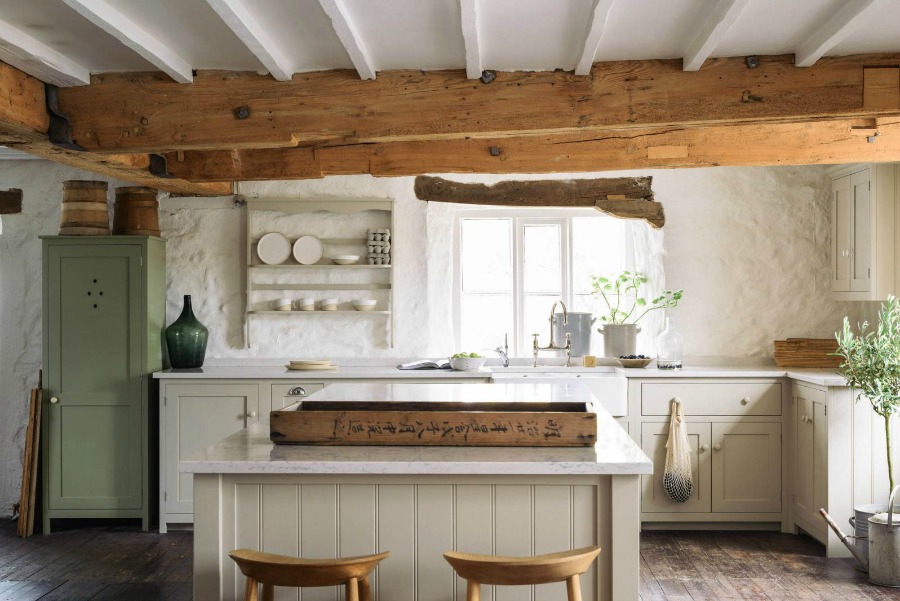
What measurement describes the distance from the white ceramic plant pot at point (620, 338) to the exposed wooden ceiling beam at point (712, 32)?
9.00 ft

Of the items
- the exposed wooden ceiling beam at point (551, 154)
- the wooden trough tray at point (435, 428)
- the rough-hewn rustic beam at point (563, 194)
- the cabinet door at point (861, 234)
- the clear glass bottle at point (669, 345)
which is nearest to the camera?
the wooden trough tray at point (435, 428)

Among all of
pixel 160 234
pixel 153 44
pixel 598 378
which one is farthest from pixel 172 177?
pixel 598 378

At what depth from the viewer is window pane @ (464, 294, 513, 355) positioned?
619cm

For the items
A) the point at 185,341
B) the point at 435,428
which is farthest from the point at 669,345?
the point at 435,428

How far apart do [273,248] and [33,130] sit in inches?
96.4

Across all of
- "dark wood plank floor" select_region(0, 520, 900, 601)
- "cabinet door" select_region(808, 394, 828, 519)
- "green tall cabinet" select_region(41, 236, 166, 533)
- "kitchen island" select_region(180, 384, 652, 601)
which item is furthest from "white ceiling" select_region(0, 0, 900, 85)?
"dark wood plank floor" select_region(0, 520, 900, 601)

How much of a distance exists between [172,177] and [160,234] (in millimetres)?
1087

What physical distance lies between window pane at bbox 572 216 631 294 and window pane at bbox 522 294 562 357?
0.23 meters

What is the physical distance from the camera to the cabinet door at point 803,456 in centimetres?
491

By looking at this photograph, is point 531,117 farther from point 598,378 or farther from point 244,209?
point 244,209

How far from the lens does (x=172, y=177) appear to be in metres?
4.90

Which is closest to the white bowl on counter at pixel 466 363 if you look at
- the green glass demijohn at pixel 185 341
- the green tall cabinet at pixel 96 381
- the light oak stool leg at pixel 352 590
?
the green glass demijohn at pixel 185 341

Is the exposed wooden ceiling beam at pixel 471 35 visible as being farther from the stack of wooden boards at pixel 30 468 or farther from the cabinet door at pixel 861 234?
the stack of wooden boards at pixel 30 468

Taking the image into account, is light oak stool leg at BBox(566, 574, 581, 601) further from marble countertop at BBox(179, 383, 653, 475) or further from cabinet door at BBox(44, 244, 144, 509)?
cabinet door at BBox(44, 244, 144, 509)
